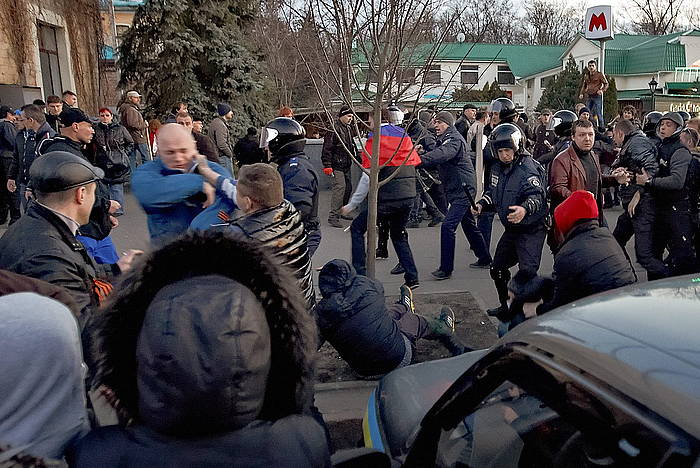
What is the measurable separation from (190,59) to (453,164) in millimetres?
11136

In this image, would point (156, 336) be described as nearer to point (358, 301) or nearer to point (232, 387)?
point (232, 387)

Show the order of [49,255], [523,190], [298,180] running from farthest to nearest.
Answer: [523,190], [298,180], [49,255]

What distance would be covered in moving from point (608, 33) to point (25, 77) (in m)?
15.6

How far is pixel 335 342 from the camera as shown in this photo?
12.7ft

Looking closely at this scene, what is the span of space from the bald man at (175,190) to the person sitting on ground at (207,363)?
2.37 meters

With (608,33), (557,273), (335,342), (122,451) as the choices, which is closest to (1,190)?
(335,342)

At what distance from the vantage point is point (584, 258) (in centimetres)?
342

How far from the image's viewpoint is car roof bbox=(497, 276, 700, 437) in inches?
51.4

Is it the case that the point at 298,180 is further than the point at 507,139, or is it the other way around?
the point at 507,139

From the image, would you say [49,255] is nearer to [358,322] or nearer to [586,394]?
[358,322]

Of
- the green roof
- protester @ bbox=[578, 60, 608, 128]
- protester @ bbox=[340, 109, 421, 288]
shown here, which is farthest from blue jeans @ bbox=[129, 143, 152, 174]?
the green roof

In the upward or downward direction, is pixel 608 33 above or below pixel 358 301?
above

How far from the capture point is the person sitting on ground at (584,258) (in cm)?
340

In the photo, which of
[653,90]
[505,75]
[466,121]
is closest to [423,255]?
[466,121]
